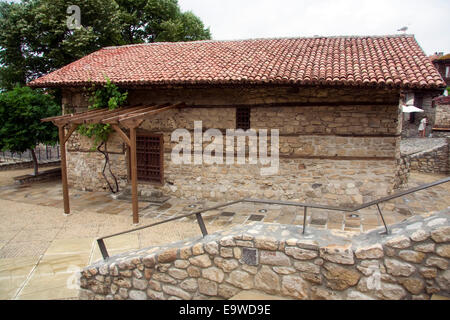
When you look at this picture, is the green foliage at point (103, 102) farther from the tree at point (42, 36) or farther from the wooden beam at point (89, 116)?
the tree at point (42, 36)

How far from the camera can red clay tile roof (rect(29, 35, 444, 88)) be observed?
279 inches

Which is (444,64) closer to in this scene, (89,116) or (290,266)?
(89,116)

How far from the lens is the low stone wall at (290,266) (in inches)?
109

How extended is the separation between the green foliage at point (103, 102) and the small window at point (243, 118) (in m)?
3.36

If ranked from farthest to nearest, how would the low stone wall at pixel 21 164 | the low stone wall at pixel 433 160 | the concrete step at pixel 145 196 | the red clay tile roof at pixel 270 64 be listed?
the low stone wall at pixel 21 164, the low stone wall at pixel 433 160, the concrete step at pixel 145 196, the red clay tile roof at pixel 270 64

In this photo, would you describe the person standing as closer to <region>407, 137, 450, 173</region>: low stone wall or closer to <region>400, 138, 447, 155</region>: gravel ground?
<region>400, 138, 447, 155</region>: gravel ground

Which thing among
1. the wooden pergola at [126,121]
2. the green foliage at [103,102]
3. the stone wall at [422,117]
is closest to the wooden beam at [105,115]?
the wooden pergola at [126,121]

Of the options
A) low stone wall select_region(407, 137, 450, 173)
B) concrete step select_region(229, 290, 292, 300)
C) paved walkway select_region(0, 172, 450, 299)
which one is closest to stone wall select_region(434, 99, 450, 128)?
low stone wall select_region(407, 137, 450, 173)

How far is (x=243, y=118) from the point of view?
28.0ft

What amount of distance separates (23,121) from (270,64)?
9666mm

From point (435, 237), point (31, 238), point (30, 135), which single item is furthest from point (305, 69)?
point (30, 135)

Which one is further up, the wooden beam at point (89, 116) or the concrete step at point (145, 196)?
the wooden beam at point (89, 116)

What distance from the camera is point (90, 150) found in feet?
33.3

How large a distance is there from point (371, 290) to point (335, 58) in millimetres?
6921
